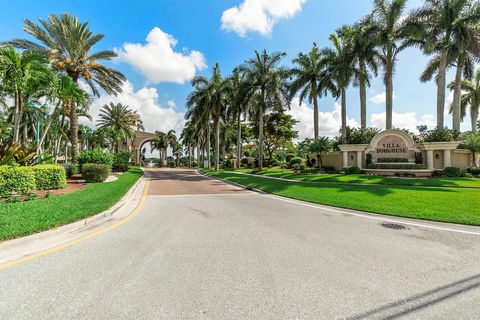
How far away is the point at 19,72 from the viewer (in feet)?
42.5

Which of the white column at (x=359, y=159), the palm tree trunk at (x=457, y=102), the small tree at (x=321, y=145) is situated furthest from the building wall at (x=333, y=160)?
the palm tree trunk at (x=457, y=102)

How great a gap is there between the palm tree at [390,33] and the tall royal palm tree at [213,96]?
19.5m

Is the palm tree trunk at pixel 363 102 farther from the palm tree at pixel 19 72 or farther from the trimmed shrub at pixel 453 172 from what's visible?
the palm tree at pixel 19 72

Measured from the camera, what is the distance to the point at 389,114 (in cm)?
2702

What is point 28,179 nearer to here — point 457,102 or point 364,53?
point 364,53

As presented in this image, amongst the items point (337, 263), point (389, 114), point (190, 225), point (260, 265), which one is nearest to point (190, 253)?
point (260, 265)

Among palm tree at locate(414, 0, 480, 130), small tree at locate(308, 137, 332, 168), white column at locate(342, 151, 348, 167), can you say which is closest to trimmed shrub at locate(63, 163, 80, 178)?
small tree at locate(308, 137, 332, 168)

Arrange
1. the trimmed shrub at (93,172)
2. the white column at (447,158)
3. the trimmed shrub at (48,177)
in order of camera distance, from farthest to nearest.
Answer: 1. the white column at (447,158)
2. the trimmed shrub at (93,172)
3. the trimmed shrub at (48,177)

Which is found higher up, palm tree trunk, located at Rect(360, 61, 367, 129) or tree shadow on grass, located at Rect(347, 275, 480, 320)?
palm tree trunk, located at Rect(360, 61, 367, 129)

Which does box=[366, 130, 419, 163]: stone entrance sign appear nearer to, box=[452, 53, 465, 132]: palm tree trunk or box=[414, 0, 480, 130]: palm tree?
box=[414, 0, 480, 130]: palm tree

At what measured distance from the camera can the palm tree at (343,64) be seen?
26828 millimetres

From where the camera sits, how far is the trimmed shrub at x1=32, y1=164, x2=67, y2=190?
11.2 metres

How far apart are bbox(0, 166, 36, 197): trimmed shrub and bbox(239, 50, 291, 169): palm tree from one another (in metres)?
25.0

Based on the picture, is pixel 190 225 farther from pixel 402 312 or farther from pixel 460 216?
pixel 460 216
